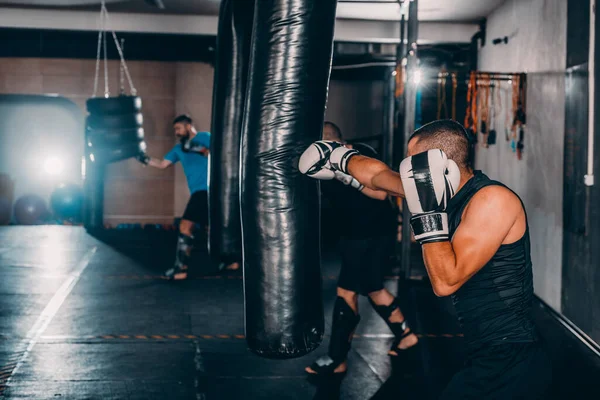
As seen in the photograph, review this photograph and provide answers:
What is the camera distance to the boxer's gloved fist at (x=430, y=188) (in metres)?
2.06

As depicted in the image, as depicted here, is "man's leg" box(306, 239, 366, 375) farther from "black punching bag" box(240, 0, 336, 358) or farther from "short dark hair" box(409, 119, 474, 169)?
"short dark hair" box(409, 119, 474, 169)

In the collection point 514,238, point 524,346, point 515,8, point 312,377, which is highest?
point 515,8

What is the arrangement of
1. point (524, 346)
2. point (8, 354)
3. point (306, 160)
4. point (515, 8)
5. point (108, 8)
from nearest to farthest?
point (524, 346) → point (306, 160) → point (8, 354) → point (515, 8) → point (108, 8)

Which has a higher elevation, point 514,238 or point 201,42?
point 201,42

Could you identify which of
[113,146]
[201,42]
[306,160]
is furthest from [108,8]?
[306,160]

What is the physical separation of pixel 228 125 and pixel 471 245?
7.79 feet

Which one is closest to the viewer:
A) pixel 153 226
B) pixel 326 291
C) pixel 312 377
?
pixel 312 377

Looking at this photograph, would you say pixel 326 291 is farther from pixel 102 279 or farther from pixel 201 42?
pixel 201 42

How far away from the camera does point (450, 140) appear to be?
7.38 feet

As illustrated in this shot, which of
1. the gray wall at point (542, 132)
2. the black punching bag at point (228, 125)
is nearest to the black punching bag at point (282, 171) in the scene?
the black punching bag at point (228, 125)

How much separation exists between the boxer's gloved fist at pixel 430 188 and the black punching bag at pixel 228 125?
6.52 ft

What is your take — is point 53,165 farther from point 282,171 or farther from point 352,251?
point 282,171

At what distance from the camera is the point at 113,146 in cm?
784

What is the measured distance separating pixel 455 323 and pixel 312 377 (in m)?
1.88
